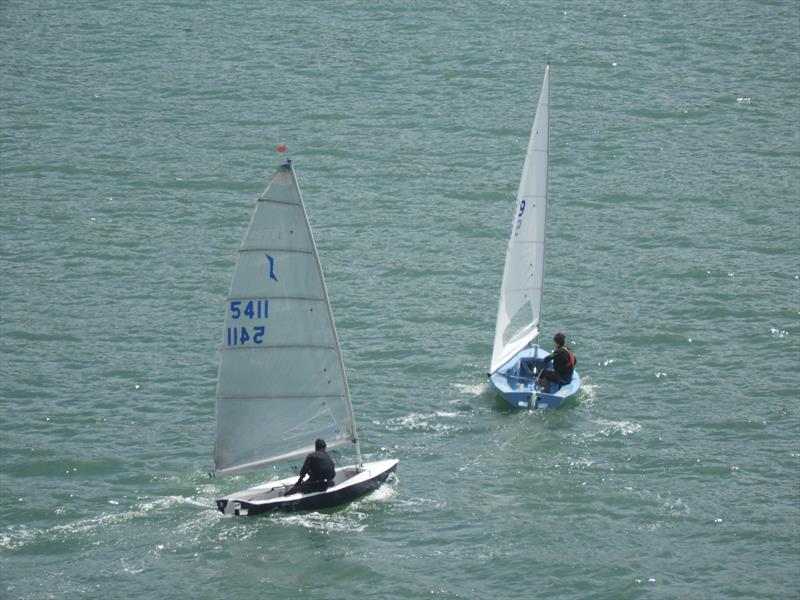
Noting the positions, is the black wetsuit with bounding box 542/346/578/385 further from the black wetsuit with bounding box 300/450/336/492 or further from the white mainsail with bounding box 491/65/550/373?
the black wetsuit with bounding box 300/450/336/492

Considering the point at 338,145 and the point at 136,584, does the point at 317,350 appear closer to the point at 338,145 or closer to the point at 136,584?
the point at 136,584

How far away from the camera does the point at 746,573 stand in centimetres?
3366

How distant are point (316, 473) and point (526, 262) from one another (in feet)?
→ 38.3

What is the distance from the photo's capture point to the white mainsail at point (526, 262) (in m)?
43.1

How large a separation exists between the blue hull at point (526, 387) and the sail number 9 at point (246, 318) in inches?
366

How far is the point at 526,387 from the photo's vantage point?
4322 cm

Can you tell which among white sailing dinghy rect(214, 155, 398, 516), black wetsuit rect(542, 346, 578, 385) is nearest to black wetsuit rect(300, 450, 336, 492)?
white sailing dinghy rect(214, 155, 398, 516)

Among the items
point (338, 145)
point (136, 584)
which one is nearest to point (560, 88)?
point (338, 145)

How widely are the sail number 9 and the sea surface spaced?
4445 mm

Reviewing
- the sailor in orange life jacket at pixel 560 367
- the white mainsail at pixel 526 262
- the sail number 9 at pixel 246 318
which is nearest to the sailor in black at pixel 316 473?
the sail number 9 at pixel 246 318

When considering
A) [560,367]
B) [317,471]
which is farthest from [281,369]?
[560,367]

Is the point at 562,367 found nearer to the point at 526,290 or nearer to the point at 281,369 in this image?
the point at 526,290

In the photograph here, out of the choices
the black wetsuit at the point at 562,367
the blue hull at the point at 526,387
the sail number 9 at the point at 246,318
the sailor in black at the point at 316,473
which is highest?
the sail number 9 at the point at 246,318

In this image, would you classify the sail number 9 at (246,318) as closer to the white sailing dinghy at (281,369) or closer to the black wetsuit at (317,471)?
the white sailing dinghy at (281,369)
